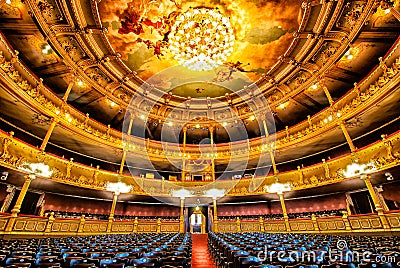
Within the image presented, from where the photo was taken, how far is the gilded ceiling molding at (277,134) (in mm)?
10164

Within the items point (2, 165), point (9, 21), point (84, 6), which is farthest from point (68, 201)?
point (84, 6)

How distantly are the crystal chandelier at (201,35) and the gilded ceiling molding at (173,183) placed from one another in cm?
955

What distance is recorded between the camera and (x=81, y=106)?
57.2 feet

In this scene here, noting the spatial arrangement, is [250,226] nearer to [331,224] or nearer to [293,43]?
[331,224]

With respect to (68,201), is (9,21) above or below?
above

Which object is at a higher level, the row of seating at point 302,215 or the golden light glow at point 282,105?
the golden light glow at point 282,105

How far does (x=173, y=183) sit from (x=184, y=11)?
12.7m

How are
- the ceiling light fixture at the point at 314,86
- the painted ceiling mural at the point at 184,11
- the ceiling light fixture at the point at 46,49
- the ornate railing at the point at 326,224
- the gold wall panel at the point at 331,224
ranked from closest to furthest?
the ornate railing at the point at 326,224, the painted ceiling mural at the point at 184,11, the gold wall panel at the point at 331,224, the ceiling light fixture at the point at 46,49, the ceiling light fixture at the point at 314,86

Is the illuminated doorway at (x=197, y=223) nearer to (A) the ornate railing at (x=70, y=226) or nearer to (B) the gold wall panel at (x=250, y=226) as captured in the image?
(A) the ornate railing at (x=70, y=226)

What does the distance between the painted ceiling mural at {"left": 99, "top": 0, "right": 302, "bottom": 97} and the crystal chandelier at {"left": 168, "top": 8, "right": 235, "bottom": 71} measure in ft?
1.20

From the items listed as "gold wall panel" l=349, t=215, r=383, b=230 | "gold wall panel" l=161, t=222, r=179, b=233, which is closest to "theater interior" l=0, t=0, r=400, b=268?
"gold wall panel" l=349, t=215, r=383, b=230

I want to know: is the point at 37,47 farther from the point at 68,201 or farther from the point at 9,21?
the point at 68,201

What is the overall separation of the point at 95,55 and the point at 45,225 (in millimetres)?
10327

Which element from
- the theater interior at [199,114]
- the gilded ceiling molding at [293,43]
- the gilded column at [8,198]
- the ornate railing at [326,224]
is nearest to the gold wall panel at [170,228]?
the theater interior at [199,114]
